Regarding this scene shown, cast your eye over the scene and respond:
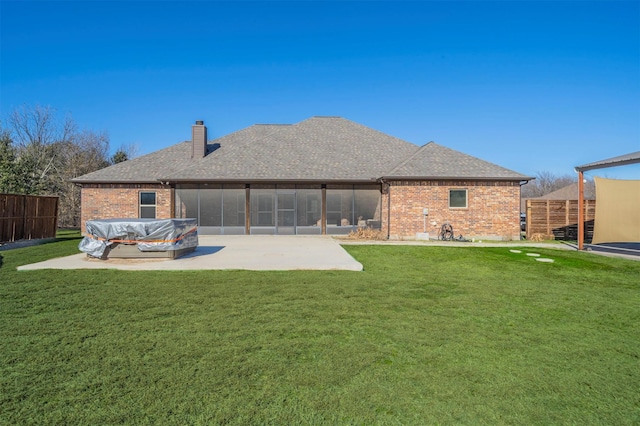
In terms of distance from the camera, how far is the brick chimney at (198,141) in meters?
20.8

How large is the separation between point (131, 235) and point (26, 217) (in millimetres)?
8737

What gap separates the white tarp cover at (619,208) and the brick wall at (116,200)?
752 inches

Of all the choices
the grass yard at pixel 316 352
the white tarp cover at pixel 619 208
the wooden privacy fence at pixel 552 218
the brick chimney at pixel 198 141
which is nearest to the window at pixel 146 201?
the brick chimney at pixel 198 141

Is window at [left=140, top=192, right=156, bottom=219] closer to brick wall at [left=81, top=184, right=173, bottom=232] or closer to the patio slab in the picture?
brick wall at [left=81, top=184, right=173, bottom=232]

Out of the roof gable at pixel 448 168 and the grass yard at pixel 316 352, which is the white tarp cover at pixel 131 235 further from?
the roof gable at pixel 448 168

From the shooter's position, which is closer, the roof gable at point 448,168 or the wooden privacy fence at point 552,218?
the roof gable at point 448,168

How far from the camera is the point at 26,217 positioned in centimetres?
1554

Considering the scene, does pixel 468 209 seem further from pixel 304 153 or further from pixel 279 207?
pixel 279 207

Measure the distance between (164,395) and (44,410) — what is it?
2.72ft

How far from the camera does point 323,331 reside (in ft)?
15.2

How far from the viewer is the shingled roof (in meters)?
18.1

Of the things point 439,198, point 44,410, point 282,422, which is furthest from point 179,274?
point 439,198

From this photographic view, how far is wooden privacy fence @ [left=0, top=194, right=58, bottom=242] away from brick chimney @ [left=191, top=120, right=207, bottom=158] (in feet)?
23.1

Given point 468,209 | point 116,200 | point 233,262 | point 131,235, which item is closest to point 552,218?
point 468,209
